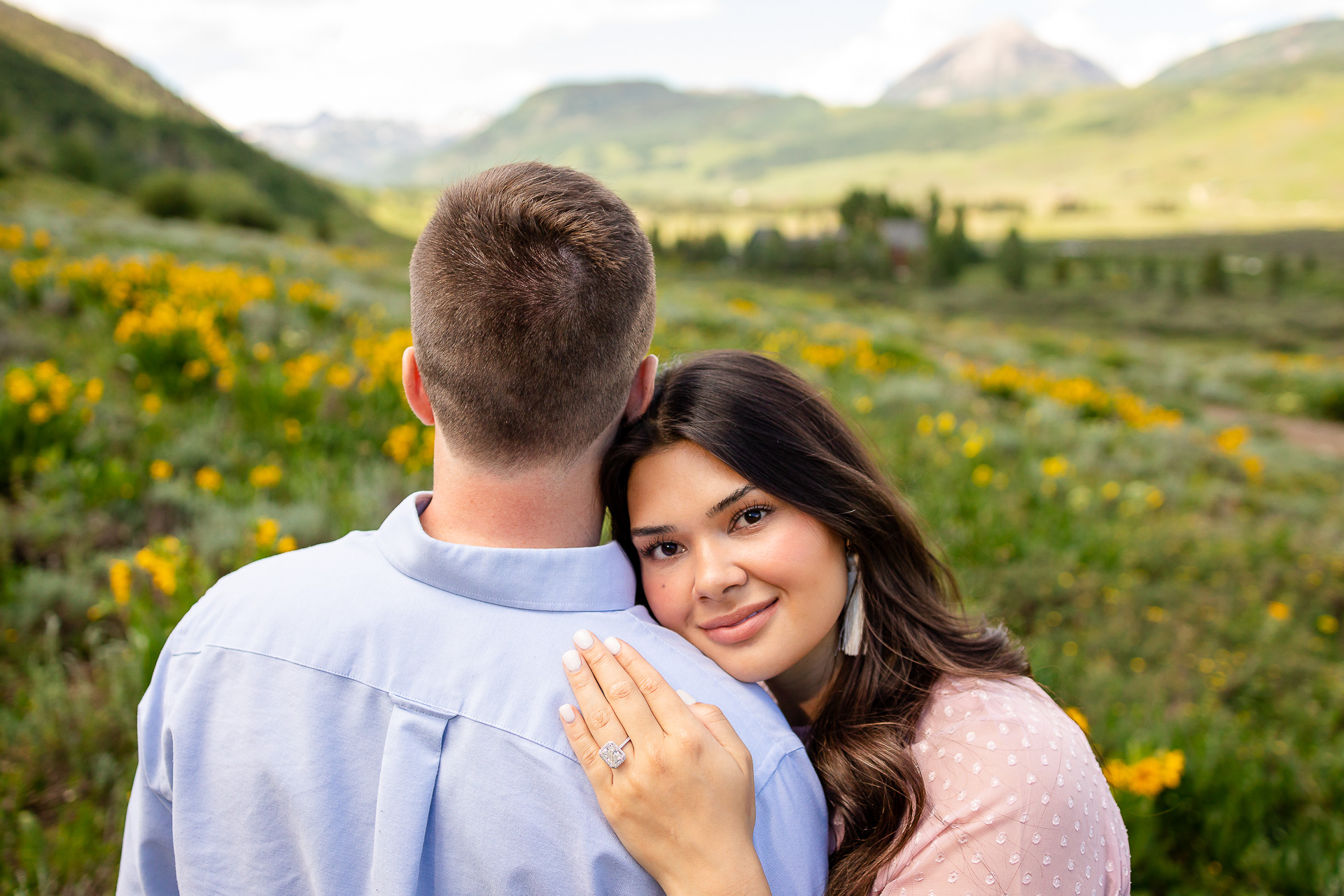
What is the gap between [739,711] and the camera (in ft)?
3.95

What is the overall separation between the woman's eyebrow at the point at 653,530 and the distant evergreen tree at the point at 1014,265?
57369 mm

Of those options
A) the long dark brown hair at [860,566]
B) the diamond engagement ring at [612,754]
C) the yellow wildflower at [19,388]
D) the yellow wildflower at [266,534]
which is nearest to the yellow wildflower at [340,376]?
the yellow wildflower at [19,388]

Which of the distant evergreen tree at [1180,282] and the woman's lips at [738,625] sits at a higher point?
the woman's lips at [738,625]

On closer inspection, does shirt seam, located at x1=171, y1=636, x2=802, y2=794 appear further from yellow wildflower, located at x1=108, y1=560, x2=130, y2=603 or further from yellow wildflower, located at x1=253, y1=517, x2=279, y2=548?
yellow wildflower, located at x1=108, y1=560, x2=130, y2=603

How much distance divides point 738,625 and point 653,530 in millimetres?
257

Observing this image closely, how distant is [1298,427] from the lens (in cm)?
1254

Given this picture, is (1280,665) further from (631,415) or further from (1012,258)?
(1012,258)

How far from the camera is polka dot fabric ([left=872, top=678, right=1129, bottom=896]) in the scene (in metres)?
1.37

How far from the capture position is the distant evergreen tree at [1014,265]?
5331 centimetres

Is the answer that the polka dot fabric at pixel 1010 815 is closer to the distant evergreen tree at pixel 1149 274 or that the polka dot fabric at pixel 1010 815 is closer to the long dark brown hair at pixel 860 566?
the long dark brown hair at pixel 860 566

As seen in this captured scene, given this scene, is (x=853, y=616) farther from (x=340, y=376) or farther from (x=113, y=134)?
(x=113, y=134)

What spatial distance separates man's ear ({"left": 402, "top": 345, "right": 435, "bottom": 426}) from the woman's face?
455mm

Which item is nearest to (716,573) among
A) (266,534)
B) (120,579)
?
(266,534)

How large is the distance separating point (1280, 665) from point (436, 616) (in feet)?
15.3
